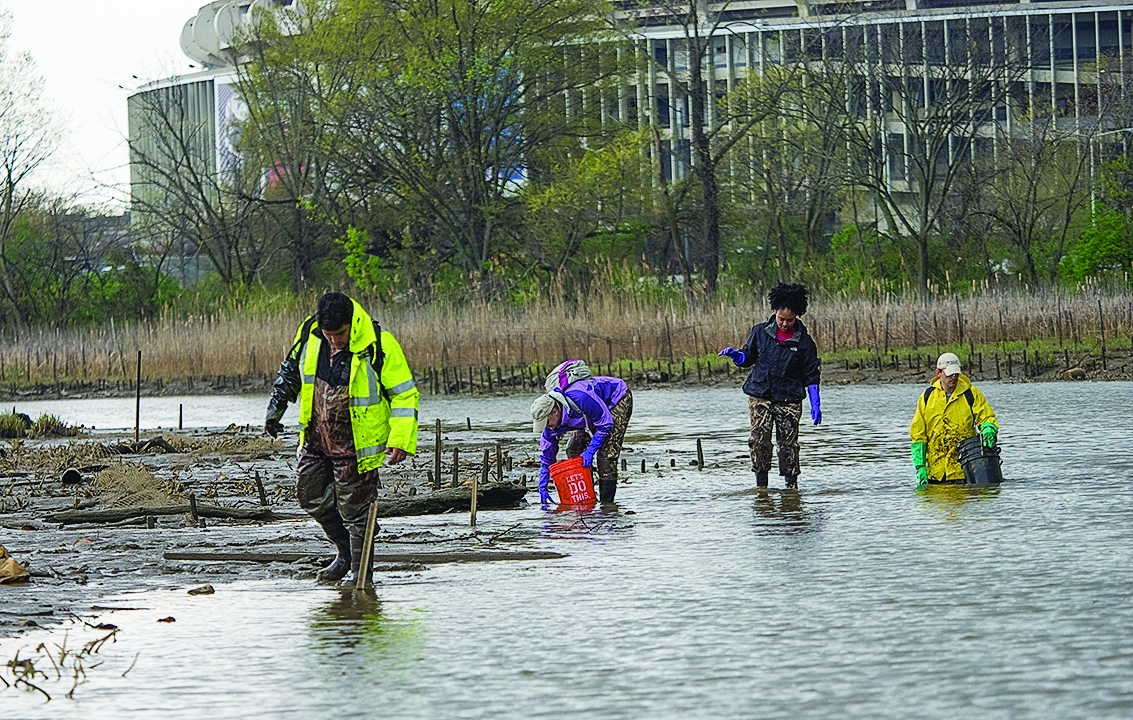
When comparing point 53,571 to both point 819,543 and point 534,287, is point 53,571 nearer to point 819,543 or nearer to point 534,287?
point 819,543

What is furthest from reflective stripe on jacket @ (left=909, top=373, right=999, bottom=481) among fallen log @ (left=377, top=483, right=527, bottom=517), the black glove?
the black glove

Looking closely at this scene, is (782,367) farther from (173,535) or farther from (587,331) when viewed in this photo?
(587,331)

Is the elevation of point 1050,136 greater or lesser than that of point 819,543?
greater

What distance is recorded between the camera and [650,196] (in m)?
50.1

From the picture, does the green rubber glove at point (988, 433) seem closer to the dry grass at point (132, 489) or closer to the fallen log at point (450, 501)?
the fallen log at point (450, 501)

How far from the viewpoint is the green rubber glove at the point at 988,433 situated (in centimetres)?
1377

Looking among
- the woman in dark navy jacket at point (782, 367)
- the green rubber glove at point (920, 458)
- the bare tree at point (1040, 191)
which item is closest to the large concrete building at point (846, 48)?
the bare tree at point (1040, 191)

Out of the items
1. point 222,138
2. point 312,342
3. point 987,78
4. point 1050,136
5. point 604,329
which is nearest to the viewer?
point 312,342

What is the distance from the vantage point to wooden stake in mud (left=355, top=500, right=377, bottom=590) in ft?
31.3

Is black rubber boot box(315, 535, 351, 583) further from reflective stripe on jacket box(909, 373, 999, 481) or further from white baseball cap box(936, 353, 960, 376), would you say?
white baseball cap box(936, 353, 960, 376)

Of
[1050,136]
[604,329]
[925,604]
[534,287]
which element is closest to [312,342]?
[925,604]

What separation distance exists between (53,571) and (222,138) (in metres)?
92.1

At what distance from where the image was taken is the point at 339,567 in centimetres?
1021

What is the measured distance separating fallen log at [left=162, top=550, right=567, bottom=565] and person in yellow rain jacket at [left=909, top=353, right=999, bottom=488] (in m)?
3.89
